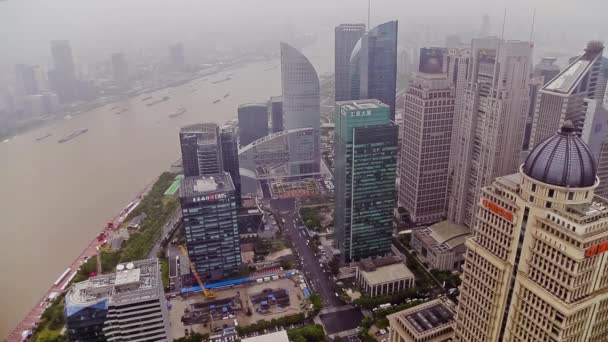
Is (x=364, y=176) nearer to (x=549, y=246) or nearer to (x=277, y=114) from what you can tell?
(x=549, y=246)

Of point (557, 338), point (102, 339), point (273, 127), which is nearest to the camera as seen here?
point (557, 338)

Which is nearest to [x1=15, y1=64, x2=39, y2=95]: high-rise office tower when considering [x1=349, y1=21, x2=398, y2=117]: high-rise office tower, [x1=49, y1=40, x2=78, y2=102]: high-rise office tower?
[x1=49, y1=40, x2=78, y2=102]: high-rise office tower

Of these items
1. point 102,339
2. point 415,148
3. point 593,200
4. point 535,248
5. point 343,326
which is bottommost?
point 343,326

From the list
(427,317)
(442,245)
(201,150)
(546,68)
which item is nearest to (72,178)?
(201,150)

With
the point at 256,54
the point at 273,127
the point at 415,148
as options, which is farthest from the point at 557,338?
the point at 256,54

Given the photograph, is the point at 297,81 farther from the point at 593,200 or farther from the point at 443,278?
the point at 593,200

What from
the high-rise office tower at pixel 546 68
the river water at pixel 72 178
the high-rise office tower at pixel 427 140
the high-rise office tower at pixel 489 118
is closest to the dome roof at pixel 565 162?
the high-rise office tower at pixel 489 118
